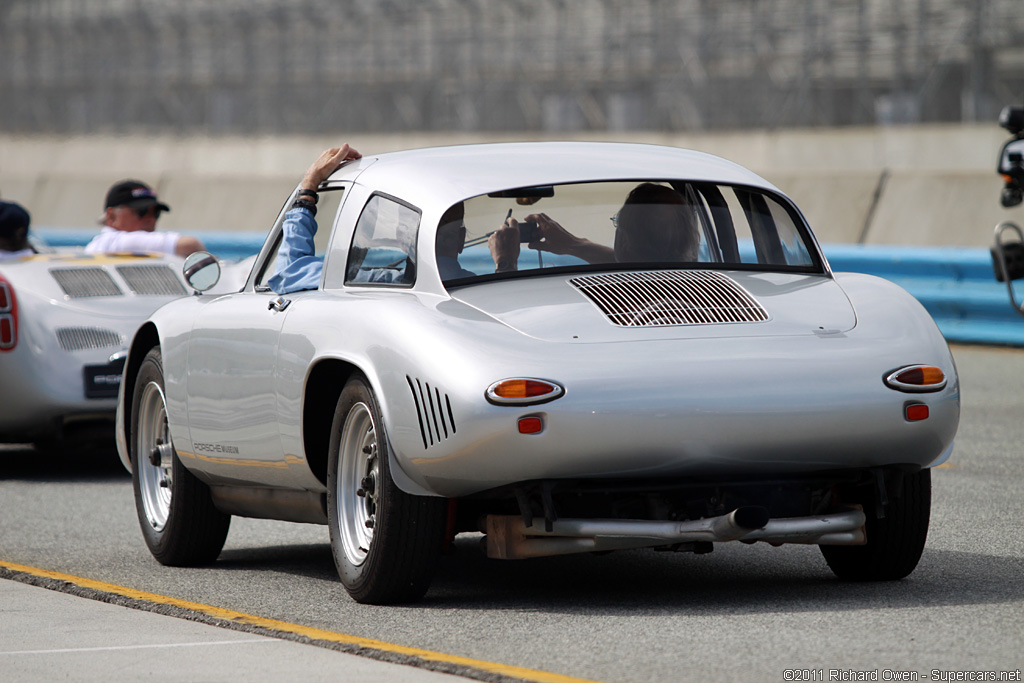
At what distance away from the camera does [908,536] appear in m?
5.99

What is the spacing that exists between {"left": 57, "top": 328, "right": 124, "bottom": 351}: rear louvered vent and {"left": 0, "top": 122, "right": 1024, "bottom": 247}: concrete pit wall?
854 cm

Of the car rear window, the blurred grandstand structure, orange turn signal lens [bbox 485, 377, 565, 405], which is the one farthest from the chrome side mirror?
the blurred grandstand structure

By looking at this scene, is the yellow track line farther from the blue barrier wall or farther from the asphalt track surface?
the blue barrier wall

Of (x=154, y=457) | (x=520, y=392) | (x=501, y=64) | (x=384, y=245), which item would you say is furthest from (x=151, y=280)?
(x=501, y=64)

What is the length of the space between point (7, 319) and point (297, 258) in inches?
162

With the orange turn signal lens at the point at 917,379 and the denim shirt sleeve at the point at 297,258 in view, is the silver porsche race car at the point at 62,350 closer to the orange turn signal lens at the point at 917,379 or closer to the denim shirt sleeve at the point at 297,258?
the denim shirt sleeve at the point at 297,258

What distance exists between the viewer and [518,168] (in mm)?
6336

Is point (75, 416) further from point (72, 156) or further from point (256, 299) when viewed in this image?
point (72, 156)

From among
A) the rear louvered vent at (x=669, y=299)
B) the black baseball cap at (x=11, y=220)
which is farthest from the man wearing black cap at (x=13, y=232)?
the rear louvered vent at (x=669, y=299)

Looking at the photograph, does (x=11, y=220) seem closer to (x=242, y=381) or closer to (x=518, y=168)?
(x=242, y=381)

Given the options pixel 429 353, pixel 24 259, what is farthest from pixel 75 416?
pixel 429 353

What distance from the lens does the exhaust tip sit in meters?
5.44

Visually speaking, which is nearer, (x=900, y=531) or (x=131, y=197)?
(x=900, y=531)

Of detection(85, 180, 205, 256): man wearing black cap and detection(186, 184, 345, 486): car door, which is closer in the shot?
detection(186, 184, 345, 486): car door
